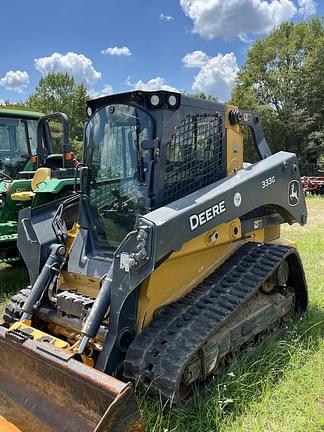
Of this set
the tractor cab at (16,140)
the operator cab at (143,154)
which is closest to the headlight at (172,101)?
the operator cab at (143,154)

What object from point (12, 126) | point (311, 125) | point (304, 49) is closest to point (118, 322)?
point (12, 126)

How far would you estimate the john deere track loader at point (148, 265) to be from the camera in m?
2.84

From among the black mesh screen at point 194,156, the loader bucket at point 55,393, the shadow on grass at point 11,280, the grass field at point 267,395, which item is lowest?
the shadow on grass at point 11,280

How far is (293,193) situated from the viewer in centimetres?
430

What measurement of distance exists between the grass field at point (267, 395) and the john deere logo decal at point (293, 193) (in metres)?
1.10

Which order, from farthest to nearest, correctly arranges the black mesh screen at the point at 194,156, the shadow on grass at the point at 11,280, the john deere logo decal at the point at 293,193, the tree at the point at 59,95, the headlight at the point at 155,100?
the tree at the point at 59,95, the shadow on grass at the point at 11,280, the john deere logo decal at the point at 293,193, the black mesh screen at the point at 194,156, the headlight at the point at 155,100

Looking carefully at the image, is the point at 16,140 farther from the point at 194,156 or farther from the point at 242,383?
the point at 242,383

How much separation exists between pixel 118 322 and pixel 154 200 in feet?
3.08

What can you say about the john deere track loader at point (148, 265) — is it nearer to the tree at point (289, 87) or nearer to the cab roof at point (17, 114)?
the cab roof at point (17, 114)

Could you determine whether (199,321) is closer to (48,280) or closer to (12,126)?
(48,280)

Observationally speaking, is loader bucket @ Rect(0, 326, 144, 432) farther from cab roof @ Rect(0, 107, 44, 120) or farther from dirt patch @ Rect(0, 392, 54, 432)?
cab roof @ Rect(0, 107, 44, 120)

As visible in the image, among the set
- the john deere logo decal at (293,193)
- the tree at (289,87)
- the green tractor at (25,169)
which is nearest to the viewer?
the john deere logo decal at (293,193)

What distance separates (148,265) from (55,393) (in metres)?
0.94

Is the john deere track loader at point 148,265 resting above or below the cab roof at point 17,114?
below
